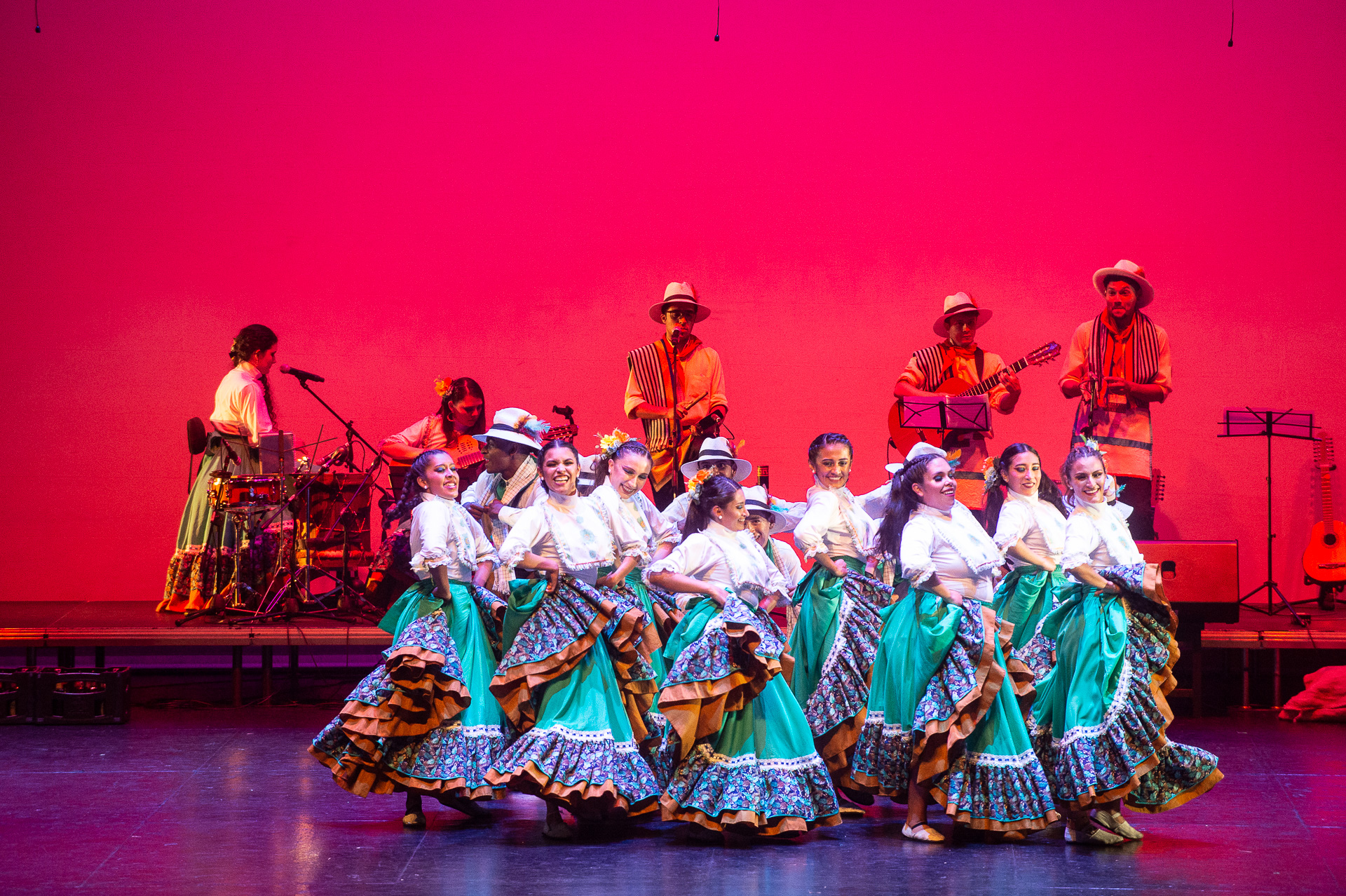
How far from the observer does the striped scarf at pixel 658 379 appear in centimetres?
742

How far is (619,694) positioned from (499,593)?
1.90 feet

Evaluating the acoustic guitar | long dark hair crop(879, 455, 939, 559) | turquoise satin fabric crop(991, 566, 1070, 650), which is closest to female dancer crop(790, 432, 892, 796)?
long dark hair crop(879, 455, 939, 559)

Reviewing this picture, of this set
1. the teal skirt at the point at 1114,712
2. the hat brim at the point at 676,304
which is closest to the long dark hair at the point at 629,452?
the teal skirt at the point at 1114,712

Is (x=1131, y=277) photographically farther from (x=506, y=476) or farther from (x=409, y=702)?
(x=409, y=702)

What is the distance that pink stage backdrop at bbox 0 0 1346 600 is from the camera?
8617mm

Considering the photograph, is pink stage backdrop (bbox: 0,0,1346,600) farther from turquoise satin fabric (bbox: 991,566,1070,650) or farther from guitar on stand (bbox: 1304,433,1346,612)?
turquoise satin fabric (bbox: 991,566,1070,650)

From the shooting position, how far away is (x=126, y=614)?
759 cm

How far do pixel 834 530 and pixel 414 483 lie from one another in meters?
1.61

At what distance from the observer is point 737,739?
4.32m

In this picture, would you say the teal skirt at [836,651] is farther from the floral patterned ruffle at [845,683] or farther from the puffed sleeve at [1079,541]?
the puffed sleeve at [1079,541]

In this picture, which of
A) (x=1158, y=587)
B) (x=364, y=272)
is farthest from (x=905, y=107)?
(x=1158, y=587)

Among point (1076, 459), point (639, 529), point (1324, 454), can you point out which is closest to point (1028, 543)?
point (1076, 459)

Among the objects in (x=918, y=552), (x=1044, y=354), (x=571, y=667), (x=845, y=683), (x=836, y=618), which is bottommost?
(x=845, y=683)

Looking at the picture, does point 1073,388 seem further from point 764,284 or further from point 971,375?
point 764,284
